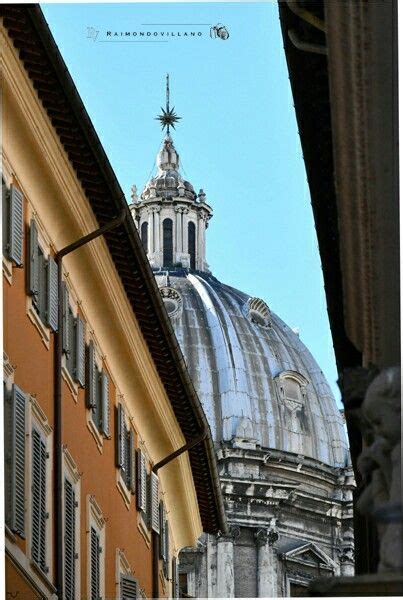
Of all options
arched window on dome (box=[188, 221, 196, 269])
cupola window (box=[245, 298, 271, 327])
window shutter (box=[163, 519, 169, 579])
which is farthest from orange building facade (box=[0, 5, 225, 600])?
arched window on dome (box=[188, 221, 196, 269])

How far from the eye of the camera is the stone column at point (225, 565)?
70350 millimetres

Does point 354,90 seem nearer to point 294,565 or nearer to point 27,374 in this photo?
point 27,374

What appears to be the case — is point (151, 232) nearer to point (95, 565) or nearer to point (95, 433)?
point (95, 433)

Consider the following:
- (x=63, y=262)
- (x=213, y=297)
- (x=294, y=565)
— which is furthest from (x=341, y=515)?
(x=63, y=262)

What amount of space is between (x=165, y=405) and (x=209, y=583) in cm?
4632

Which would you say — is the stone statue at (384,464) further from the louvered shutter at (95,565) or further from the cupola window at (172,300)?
the cupola window at (172,300)

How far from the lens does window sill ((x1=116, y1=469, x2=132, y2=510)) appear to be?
22188 mm

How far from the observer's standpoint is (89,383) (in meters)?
20.5

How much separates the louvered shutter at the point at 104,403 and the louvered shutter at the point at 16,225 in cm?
404

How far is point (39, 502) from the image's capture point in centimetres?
1753

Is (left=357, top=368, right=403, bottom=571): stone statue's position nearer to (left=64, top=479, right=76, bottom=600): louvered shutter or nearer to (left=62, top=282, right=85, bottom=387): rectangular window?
(left=64, top=479, right=76, bottom=600): louvered shutter

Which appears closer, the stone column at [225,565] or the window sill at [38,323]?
the window sill at [38,323]

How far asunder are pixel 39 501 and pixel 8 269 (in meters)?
1.87

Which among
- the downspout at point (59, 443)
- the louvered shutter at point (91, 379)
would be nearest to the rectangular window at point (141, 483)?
the louvered shutter at point (91, 379)
